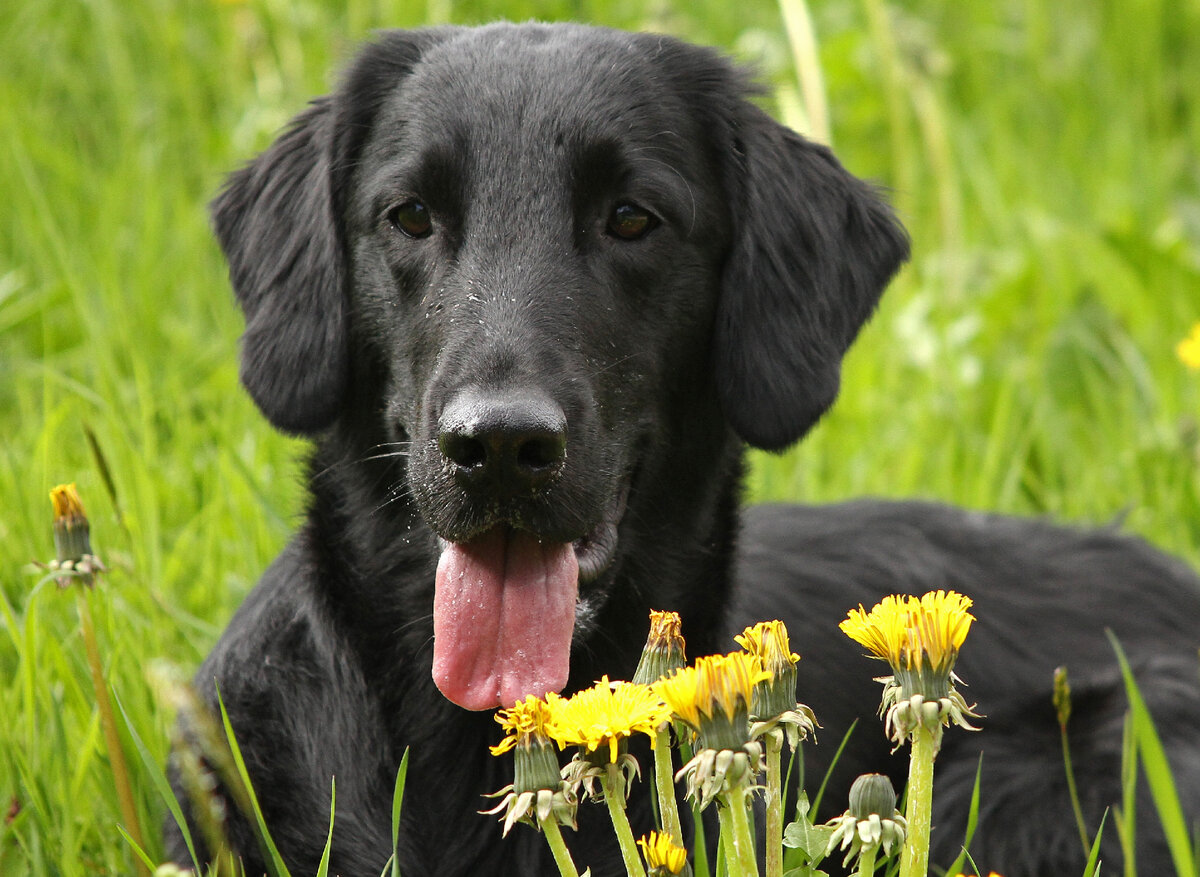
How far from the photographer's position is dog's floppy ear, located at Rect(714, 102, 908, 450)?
2867 millimetres

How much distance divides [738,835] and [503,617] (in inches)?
35.8

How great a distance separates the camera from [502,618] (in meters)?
2.38

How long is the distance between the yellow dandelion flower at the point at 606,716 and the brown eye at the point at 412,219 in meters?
1.40

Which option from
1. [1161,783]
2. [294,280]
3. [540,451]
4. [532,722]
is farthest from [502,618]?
[1161,783]

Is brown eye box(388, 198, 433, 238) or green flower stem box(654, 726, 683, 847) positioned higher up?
brown eye box(388, 198, 433, 238)

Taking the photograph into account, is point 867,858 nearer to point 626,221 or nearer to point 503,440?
point 503,440

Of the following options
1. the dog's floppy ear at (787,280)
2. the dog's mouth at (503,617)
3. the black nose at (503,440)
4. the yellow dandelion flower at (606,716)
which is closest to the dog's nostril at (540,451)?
the black nose at (503,440)

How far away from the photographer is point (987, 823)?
321cm

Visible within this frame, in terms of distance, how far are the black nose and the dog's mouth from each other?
0.51ft

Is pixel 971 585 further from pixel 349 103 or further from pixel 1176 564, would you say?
pixel 349 103

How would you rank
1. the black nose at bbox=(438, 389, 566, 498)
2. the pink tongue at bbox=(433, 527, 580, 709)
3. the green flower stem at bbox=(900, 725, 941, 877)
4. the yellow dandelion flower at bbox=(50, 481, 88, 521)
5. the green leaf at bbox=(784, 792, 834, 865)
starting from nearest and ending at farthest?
the green flower stem at bbox=(900, 725, 941, 877) < the green leaf at bbox=(784, 792, 834, 865) < the yellow dandelion flower at bbox=(50, 481, 88, 521) < the black nose at bbox=(438, 389, 566, 498) < the pink tongue at bbox=(433, 527, 580, 709)

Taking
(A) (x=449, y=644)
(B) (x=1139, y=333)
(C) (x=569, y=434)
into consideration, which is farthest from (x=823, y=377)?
(B) (x=1139, y=333)

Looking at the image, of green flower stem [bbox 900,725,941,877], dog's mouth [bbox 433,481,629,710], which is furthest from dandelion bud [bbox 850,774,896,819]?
dog's mouth [bbox 433,481,629,710]

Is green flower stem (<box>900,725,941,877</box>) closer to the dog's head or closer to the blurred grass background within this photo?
the dog's head
